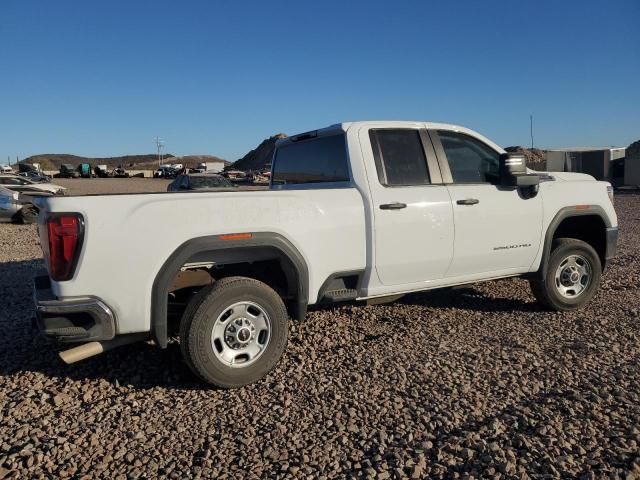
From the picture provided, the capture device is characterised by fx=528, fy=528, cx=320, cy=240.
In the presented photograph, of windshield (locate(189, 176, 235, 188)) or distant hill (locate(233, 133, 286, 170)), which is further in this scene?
distant hill (locate(233, 133, 286, 170))

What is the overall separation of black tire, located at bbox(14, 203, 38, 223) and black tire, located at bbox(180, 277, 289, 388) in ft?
45.0

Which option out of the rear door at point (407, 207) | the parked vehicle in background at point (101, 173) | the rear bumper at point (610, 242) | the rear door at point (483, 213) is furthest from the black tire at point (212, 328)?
the parked vehicle in background at point (101, 173)

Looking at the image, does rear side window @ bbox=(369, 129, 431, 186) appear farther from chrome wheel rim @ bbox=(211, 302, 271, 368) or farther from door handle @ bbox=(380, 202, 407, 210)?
chrome wheel rim @ bbox=(211, 302, 271, 368)

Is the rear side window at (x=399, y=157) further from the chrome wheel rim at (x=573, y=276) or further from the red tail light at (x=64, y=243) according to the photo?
the red tail light at (x=64, y=243)

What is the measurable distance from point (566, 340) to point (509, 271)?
2.73 feet

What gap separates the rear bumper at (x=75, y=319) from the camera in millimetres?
3361

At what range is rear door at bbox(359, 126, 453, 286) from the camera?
174 inches

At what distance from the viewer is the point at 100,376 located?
4.20m

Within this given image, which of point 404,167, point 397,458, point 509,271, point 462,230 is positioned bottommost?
point 397,458

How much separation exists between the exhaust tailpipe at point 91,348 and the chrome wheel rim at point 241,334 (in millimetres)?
520

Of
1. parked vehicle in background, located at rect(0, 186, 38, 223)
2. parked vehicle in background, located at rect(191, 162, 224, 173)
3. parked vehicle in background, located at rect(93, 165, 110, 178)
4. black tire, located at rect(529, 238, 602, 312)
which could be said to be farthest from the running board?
parked vehicle in background, located at rect(93, 165, 110, 178)

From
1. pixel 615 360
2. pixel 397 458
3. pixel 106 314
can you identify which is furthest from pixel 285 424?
pixel 615 360

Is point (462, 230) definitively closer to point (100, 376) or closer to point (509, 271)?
point (509, 271)

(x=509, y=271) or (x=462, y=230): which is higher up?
(x=462, y=230)
